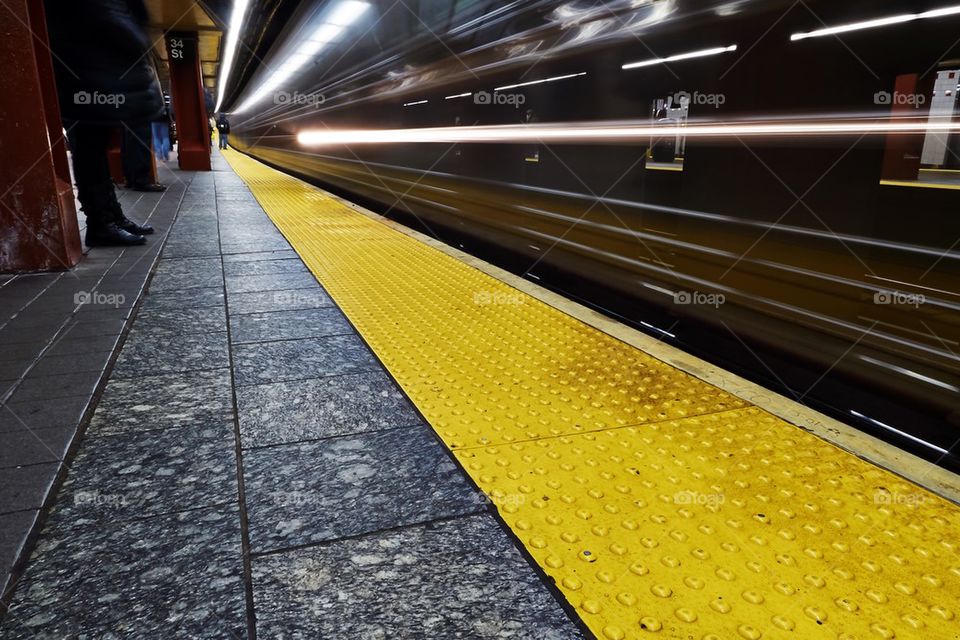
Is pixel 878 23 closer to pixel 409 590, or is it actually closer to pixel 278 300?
pixel 409 590

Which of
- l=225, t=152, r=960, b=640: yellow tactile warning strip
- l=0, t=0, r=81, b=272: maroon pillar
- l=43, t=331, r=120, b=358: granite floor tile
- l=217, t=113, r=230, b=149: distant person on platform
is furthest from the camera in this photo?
l=217, t=113, r=230, b=149: distant person on platform

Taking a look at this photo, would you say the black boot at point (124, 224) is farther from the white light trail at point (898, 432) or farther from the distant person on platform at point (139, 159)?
the white light trail at point (898, 432)

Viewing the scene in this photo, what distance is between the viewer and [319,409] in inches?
76.6

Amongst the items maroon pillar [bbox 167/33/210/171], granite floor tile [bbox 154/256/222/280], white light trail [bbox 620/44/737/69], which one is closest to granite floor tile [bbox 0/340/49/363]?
granite floor tile [bbox 154/256/222/280]

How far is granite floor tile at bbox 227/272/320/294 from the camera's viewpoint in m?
3.42

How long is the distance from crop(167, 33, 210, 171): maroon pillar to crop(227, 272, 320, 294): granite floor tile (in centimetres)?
1141

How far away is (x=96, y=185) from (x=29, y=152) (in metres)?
0.63

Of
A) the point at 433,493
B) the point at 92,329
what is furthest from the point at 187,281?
the point at 433,493

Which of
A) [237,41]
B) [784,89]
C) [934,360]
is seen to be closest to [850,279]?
[934,360]

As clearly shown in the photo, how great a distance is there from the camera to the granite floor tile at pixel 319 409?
180cm

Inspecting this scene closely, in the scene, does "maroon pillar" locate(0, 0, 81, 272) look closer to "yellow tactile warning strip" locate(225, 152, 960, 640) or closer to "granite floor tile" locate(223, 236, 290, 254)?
"granite floor tile" locate(223, 236, 290, 254)

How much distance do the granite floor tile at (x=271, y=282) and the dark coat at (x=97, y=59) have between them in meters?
1.25

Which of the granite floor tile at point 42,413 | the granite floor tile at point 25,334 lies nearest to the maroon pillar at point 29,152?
the granite floor tile at point 25,334

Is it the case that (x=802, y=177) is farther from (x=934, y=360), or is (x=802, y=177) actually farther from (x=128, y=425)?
(x=128, y=425)
